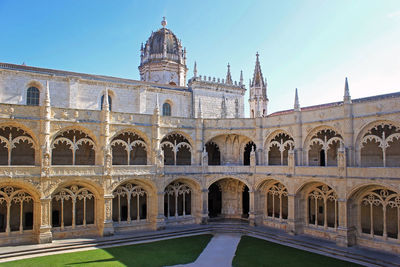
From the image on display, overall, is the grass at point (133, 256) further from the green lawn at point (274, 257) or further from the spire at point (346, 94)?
the spire at point (346, 94)

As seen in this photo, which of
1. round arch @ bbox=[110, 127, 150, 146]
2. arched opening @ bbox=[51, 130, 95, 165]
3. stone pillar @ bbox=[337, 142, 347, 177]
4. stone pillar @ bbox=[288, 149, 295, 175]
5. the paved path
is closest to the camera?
the paved path

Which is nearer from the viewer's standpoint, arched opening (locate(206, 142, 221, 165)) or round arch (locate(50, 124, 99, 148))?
round arch (locate(50, 124, 99, 148))

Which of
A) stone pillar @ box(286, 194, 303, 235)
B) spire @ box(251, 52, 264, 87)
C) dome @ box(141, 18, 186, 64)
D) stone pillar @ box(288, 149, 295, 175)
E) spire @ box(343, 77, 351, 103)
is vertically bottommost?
stone pillar @ box(286, 194, 303, 235)

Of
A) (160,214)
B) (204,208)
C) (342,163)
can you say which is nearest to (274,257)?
(342,163)

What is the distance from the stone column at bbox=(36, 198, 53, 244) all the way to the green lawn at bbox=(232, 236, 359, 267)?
13.7m

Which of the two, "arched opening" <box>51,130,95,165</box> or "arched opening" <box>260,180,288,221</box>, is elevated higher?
"arched opening" <box>51,130,95,165</box>

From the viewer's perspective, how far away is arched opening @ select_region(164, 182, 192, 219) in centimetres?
A: 3178

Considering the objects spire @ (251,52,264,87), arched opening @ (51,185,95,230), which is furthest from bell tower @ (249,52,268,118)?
arched opening @ (51,185,95,230)

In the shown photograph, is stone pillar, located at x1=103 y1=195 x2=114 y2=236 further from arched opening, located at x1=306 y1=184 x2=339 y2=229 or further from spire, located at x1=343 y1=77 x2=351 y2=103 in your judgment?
spire, located at x1=343 y1=77 x2=351 y2=103

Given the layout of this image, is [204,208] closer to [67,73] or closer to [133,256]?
[133,256]

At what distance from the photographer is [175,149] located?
31.7 meters

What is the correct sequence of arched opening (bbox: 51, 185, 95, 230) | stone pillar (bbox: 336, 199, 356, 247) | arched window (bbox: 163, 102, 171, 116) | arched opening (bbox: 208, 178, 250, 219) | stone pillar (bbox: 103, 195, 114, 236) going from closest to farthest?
1. stone pillar (bbox: 336, 199, 356, 247)
2. arched opening (bbox: 51, 185, 95, 230)
3. stone pillar (bbox: 103, 195, 114, 236)
4. arched opening (bbox: 208, 178, 250, 219)
5. arched window (bbox: 163, 102, 171, 116)

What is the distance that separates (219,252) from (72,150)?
15.0 metres

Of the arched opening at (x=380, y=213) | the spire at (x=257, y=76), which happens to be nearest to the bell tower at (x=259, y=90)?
the spire at (x=257, y=76)
